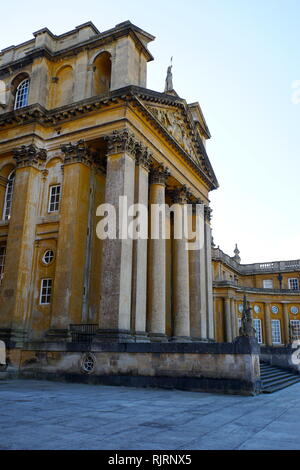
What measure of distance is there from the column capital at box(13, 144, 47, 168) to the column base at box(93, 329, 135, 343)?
10.2m

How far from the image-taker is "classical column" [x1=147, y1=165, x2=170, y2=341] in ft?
69.4

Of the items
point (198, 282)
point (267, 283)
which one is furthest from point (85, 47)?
point (267, 283)

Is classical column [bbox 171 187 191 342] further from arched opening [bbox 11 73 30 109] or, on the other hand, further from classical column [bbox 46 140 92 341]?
arched opening [bbox 11 73 30 109]

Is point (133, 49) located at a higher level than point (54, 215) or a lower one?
higher

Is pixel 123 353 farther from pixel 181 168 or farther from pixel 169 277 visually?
pixel 181 168

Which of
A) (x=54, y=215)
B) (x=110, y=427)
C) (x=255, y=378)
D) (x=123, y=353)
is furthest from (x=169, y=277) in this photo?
(x=110, y=427)

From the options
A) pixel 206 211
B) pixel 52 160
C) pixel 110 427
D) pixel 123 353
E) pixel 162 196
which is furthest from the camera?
pixel 206 211

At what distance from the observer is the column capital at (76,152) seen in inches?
824

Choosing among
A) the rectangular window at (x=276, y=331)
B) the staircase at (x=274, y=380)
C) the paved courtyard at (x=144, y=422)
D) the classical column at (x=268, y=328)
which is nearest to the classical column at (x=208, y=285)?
the staircase at (x=274, y=380)

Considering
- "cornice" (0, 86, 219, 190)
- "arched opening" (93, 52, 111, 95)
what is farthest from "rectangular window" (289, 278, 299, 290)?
"arched opening" (93, 52, 111, 95)

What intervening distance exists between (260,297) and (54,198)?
123 feet

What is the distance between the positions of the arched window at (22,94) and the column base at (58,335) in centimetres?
1455

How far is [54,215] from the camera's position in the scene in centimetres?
2109

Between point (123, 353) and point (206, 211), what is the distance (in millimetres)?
16920
